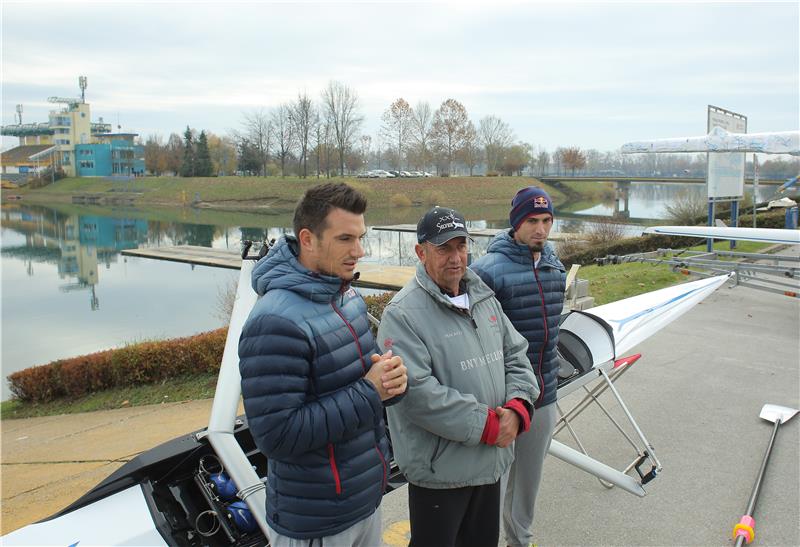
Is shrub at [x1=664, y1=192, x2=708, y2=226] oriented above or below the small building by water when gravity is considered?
below

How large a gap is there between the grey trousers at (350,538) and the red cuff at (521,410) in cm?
76

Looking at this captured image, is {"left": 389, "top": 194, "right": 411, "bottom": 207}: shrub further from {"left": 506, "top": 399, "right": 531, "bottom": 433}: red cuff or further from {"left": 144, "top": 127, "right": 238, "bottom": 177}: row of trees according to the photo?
{"left": 506, "top": 399, "right": 531, "bottom": 433}: red cuff

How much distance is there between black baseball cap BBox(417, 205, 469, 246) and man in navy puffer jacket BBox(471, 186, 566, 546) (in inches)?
26.4

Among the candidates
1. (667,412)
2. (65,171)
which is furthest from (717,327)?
(65,171)

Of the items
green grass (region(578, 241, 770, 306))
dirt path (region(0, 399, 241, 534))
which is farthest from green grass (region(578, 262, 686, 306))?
dirt path (region(0, 399, 241, 534))

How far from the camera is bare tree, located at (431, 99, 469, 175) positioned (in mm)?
74562

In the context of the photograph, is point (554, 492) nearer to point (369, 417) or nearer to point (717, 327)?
point (369, 417)

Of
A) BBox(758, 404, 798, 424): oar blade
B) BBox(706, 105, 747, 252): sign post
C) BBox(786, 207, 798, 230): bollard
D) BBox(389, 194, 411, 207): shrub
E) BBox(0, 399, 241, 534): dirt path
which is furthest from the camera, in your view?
BBox(389, 194, 411, 207): shrub

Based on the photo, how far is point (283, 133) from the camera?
73.1m

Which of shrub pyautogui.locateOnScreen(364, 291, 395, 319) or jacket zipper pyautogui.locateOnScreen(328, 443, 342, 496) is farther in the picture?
shrub pyautogui.locateOnScreen(364, 291, 395, 319)

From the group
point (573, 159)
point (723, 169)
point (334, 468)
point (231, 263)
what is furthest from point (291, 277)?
point (573, 159)

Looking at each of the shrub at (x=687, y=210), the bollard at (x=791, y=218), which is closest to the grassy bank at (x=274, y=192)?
the shrub at (x=687, y=210)

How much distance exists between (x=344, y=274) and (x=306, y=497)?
787 mm

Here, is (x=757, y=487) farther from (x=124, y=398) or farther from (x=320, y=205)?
(x=124, y=398)
